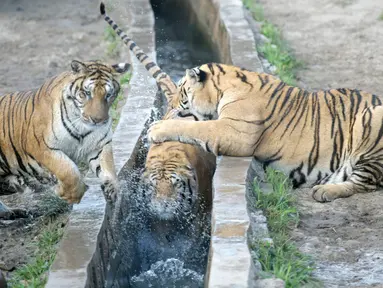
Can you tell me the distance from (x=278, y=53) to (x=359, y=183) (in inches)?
118

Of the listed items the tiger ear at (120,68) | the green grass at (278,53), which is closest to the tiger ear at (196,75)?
the tiger ear at (120,68)

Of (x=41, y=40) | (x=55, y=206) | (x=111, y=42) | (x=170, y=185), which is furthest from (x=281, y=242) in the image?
(x=41, y=40)

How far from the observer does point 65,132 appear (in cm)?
502

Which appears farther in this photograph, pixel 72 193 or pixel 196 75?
pixel 196 75

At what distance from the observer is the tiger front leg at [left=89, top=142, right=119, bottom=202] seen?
5.09 meters

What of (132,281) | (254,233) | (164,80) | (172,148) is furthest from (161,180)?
(164,80)

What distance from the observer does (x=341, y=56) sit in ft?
28.6

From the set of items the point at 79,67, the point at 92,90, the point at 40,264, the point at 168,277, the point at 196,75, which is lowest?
the point at 168,277

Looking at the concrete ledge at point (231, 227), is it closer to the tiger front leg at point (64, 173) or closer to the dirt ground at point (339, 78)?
the dirt ground at point (339, 78)

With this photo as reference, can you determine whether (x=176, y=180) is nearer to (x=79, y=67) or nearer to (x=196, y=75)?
(x=196, y=75)

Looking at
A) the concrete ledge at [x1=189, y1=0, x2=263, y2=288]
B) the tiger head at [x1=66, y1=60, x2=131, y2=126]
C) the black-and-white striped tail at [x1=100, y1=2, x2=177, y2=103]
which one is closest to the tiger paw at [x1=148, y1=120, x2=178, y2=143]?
the concrete ledge at [x1=189, y1=0, x2=263, y2=288]

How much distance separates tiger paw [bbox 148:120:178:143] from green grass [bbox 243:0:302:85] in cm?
A: 207

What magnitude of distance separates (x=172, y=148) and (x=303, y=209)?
0.99 m

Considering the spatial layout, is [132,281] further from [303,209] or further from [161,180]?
[303,209]
